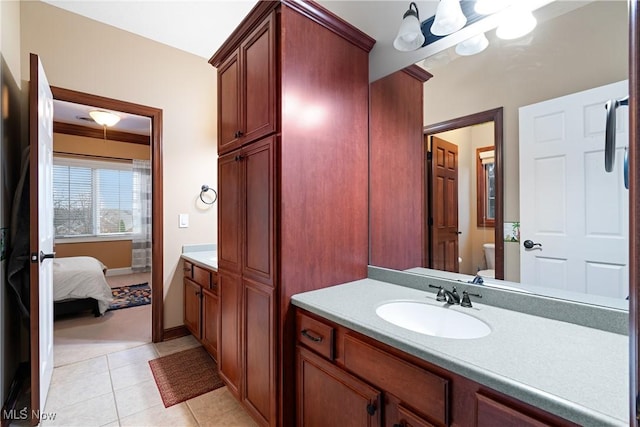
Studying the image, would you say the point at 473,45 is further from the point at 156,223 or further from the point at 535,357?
the point at 156,223

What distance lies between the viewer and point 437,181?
1660 mm

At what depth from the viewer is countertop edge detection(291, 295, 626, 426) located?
24.2 inches

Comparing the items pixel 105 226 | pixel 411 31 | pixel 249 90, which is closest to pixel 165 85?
pixel 249 90

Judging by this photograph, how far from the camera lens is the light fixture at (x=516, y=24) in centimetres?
123

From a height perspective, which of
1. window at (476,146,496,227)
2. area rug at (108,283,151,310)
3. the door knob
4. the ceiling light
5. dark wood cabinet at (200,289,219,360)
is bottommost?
area rug at (108,283,151,310)

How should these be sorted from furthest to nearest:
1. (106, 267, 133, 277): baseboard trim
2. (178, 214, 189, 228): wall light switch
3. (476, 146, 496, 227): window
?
(106, 267, 133, 277): baseboard trim → (178, 214, 189, 228): wall light switch → (476, 146, 496, 227): window

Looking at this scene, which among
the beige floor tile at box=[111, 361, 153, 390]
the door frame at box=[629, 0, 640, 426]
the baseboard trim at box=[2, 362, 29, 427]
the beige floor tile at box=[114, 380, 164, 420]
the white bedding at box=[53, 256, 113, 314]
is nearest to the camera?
the door frame at box=[629, 0, 640, 426]

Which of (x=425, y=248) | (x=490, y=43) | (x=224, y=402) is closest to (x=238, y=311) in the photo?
(x=224, y=402)

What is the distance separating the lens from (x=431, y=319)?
130cm

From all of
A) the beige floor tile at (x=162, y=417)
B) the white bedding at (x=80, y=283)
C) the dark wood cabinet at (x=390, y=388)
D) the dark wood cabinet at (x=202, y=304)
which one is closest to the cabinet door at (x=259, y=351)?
the dark wood cabinet at (x=390, y=388)

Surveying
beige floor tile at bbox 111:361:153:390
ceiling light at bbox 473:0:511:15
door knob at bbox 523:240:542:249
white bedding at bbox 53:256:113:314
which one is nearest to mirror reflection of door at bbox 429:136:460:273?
door knob at bbox 523:240:542:249

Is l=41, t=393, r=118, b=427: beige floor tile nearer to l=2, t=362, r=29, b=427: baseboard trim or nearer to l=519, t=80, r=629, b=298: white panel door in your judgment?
l=2, t=362, r=29, b=427: baseboard trim

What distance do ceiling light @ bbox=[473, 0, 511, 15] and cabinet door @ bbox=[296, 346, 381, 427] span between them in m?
1.62

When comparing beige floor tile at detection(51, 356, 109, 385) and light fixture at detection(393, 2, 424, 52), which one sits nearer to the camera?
light fixture at detection(393, 2, 424, 52)
